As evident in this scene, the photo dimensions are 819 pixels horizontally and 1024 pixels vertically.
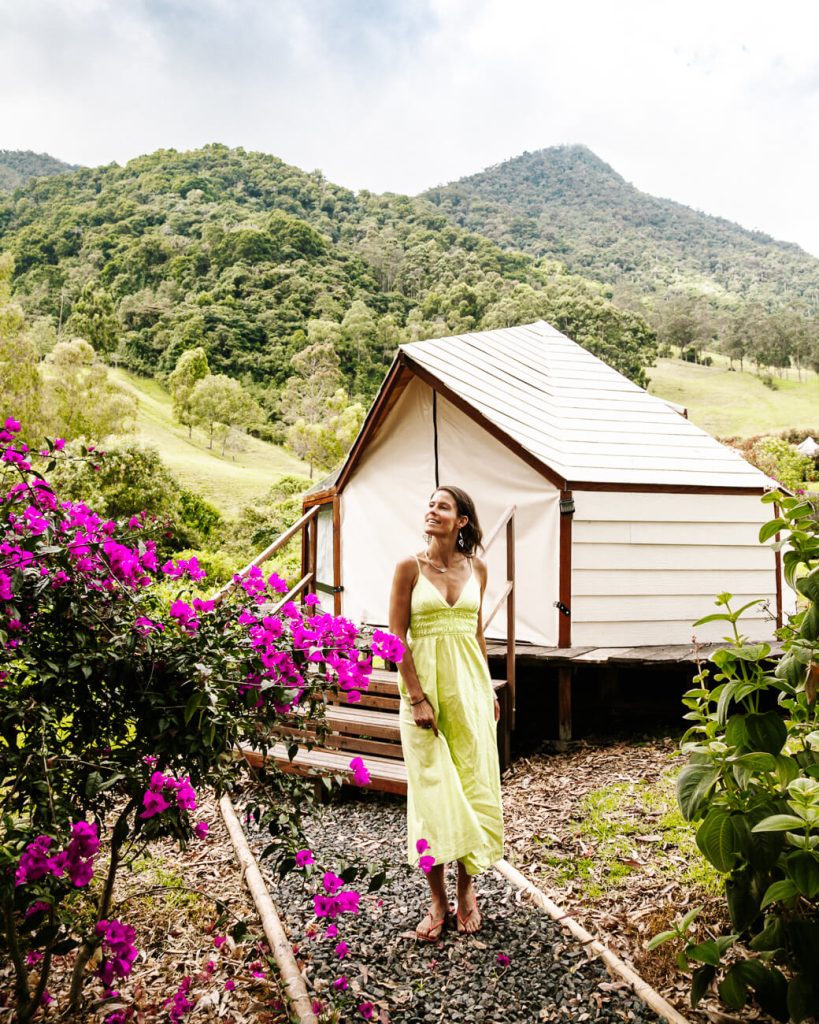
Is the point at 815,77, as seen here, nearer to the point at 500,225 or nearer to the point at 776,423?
the point at 500,225

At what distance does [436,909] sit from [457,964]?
0.27 meters

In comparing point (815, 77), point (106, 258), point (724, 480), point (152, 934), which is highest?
point (815, 77)

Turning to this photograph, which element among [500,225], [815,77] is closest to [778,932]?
[500,225]

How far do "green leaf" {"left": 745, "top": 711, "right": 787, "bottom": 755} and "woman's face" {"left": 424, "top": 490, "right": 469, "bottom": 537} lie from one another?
1.52m

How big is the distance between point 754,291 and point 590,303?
45.6 meters

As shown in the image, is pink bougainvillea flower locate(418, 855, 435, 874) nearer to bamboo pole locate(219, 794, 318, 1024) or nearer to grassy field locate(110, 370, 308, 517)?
bamboo pole locate(219, 794, 318, 1024)

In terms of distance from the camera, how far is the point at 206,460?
34406 millimetres

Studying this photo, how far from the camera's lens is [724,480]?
6.80 m

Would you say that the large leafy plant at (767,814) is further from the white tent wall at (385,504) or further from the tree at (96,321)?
the tree at (96,321)

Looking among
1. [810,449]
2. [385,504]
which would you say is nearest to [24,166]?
[810,449]

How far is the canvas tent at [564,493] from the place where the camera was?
20.6ft

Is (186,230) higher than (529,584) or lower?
higher

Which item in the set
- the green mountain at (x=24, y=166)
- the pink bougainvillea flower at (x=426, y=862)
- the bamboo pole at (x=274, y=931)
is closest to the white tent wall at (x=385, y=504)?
the bamboo pole at (x=274, y=931)

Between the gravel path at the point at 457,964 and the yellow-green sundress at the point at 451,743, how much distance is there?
1.01 feet
